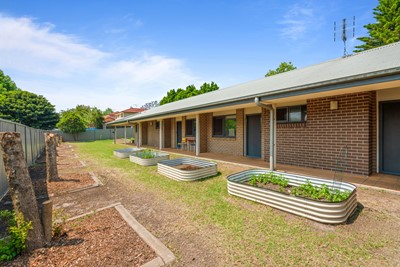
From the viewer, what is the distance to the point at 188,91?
113 feet

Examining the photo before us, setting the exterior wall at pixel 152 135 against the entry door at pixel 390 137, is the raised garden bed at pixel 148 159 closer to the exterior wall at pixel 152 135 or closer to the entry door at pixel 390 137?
the entry door at pixel 390 137

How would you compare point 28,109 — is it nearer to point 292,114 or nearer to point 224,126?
point 224,126

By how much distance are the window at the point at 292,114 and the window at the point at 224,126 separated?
3.06 m

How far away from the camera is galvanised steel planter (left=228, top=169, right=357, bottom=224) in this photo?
3189 millimetres

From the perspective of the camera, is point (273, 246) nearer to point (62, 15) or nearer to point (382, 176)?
point (382, 176)

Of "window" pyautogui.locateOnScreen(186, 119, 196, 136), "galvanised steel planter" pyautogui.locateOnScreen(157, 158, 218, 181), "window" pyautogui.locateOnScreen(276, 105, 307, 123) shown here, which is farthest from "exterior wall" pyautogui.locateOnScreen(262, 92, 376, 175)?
"window" pyautogui.locateOnScreen(186, 119, 196, 136)

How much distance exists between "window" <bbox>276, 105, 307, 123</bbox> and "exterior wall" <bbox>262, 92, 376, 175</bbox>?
0.24 metres

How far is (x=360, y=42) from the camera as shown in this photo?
22.4m

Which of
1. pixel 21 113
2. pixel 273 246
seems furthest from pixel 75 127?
pixel 273 246

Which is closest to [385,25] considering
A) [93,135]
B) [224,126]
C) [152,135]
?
[224,126]

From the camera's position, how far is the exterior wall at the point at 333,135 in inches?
232

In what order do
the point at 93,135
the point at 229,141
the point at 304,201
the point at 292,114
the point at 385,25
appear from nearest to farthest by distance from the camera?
1. the point at 304,201
2. the point at 292,114
3. the point at 229,141
4. the point at 385,25
5. the point at 93,135

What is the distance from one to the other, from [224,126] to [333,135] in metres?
5.86

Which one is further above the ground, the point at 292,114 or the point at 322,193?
the point at 292,114
